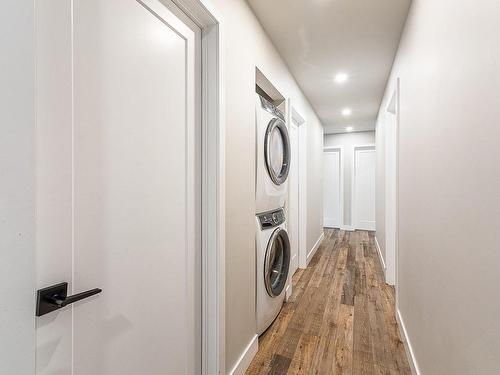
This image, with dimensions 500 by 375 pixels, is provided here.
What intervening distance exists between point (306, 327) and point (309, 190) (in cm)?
216

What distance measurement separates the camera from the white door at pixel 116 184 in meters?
0.71

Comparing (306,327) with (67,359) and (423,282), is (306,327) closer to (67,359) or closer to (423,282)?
(423,282)

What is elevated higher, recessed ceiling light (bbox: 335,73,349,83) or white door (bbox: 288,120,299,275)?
recessed ceiling light (bbox: 335,73,349,83)

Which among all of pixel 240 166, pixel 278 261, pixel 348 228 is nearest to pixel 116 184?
pixel 240 166

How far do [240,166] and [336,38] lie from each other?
1.53 m

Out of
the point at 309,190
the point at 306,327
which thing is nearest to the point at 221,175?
the point at 306,327

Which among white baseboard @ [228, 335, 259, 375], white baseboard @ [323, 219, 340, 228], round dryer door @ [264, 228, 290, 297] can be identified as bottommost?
white baseboard @ [228, 335, 259, 375]

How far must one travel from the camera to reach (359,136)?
6.49m

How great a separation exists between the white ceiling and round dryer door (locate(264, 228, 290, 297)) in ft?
5.55

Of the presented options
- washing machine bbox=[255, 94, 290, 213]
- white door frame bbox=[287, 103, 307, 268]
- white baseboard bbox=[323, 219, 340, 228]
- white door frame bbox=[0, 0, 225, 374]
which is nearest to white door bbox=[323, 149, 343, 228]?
white baseboard bbox=[323, 219, 340, 228]

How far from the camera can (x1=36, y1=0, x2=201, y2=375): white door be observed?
2.33 feet

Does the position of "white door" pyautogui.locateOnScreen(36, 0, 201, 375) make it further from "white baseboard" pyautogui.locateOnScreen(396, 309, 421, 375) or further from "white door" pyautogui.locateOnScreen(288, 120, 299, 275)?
"white door" pyautogui.locateOnScreen(288, 120, 299, 275)

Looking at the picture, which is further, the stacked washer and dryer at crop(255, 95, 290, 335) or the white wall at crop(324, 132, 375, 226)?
the white wall at crop(324, 132, 375, 226)

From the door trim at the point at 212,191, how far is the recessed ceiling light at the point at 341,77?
214 centimetres
